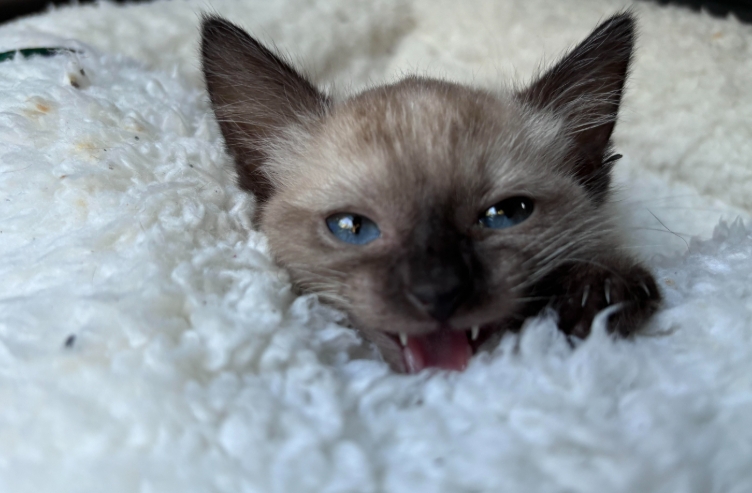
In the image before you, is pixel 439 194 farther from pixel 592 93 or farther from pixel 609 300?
pixel 592 93

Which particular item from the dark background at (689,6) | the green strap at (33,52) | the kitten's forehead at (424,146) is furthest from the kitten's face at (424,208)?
the dark background at (689,6)

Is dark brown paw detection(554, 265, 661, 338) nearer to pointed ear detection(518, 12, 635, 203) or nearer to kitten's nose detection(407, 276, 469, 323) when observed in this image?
kitten's nose detection(407, 276, 469, 323)

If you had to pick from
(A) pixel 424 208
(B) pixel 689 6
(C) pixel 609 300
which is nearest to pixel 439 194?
(A) pixel 424 208

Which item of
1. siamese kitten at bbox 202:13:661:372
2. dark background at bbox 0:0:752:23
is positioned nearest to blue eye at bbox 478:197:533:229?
siamese kitten at bbox 202:13:661:372

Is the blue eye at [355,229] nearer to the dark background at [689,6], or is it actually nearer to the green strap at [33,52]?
the green strap at [33,52]

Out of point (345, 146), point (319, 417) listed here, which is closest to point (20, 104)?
point (345, 146)

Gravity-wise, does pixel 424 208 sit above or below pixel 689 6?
below

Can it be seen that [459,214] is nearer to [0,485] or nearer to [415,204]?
[415,204]
